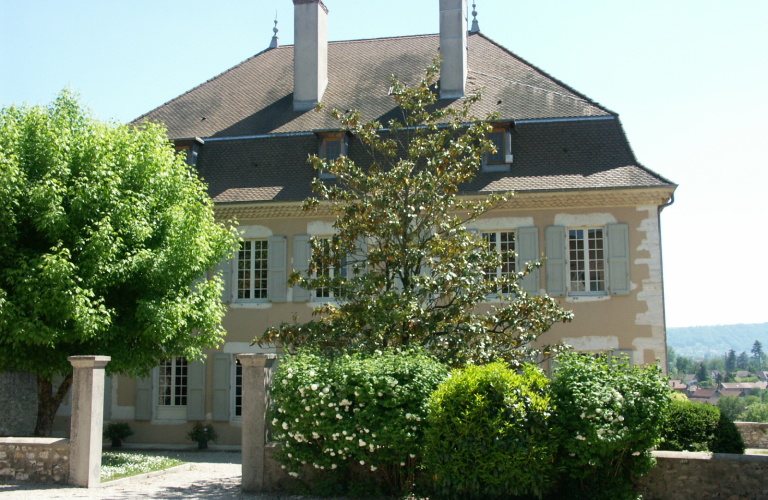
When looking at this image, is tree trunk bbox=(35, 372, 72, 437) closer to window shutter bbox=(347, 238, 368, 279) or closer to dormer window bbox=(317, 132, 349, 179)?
window shutter bbox=(347, 238, 368, 279)

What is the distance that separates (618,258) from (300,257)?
742 cm

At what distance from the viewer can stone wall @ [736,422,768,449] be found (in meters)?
16.1

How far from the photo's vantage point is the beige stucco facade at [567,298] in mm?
16219

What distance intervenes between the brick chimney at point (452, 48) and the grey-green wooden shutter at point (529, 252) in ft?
15.2

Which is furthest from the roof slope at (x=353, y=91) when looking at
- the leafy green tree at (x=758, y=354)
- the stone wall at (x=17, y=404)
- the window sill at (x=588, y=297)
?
the leafy green tree at (x=758, y=354)

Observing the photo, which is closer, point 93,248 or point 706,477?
point 706,477

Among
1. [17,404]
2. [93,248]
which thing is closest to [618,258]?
[93,248]

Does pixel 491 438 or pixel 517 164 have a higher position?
pixel 517 164

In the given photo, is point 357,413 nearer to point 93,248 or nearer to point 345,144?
point 93,248

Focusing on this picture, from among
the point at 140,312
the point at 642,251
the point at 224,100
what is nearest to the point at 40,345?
the point at 140,312

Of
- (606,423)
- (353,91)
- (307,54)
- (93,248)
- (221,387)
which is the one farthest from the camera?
(353,91)

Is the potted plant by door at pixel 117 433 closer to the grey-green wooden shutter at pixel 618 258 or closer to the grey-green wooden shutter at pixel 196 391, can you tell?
the grey-green wooden shutter at pixel 196 391

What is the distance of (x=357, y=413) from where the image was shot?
9.28 metres

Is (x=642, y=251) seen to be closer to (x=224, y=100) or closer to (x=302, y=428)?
(x=302, y=428)
